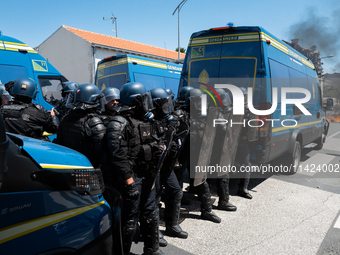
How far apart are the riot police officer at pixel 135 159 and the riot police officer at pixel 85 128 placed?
32cm

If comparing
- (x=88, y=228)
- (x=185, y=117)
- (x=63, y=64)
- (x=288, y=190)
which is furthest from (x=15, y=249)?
(x=63, y=64)

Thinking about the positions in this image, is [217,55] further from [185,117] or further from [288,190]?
[288,190]

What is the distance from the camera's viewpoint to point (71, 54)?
73.2ft

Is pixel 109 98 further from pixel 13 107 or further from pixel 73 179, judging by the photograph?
pixel 73 179

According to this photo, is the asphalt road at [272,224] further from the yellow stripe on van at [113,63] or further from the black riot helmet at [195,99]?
the yellow stripe on van at [113,63]

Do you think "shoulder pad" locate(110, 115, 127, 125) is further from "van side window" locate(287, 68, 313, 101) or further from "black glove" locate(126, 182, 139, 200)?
"van side window" locate(287, 68, 313, 101)

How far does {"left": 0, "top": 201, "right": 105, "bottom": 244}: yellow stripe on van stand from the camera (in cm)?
133

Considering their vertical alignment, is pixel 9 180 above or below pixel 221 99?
below

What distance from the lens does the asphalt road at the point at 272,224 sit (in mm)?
3350

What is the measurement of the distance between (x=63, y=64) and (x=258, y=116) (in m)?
21.9

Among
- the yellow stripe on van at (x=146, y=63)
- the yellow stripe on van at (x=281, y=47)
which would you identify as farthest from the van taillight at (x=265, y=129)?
the yellow stripe on van at (x=146, y=63)

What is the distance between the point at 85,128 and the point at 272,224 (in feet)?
9.36

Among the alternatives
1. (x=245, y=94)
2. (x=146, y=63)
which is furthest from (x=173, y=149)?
(x=146, y=63)

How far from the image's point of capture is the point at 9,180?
141 cm
